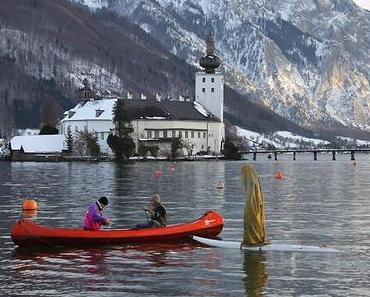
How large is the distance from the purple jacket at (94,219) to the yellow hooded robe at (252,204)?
7109mm

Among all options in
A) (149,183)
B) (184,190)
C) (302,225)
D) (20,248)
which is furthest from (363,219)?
(149,183)

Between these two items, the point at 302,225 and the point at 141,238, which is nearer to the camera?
the point at 141,238

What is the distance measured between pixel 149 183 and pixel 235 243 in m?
59.5

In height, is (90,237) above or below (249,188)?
below

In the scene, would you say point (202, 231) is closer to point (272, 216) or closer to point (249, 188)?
point (249, 188)

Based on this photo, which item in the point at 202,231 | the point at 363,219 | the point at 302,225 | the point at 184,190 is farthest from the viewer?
the point at 184,190

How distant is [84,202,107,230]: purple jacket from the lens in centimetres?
4084

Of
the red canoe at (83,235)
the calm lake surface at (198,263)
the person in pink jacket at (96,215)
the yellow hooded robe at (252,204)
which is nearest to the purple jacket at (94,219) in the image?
the person in pink jacket at (96,215)

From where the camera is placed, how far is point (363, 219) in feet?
181

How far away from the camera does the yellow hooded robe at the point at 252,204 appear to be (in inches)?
1469

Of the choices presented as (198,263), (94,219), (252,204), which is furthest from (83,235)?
(252,204)

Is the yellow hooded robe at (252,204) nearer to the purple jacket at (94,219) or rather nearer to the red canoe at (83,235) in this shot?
the red canoe at (83,235)

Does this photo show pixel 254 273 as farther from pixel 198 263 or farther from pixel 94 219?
pixel 94 219

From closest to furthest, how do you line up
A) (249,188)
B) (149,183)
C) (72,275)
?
(72,275) < (249,188) < (149,183)
